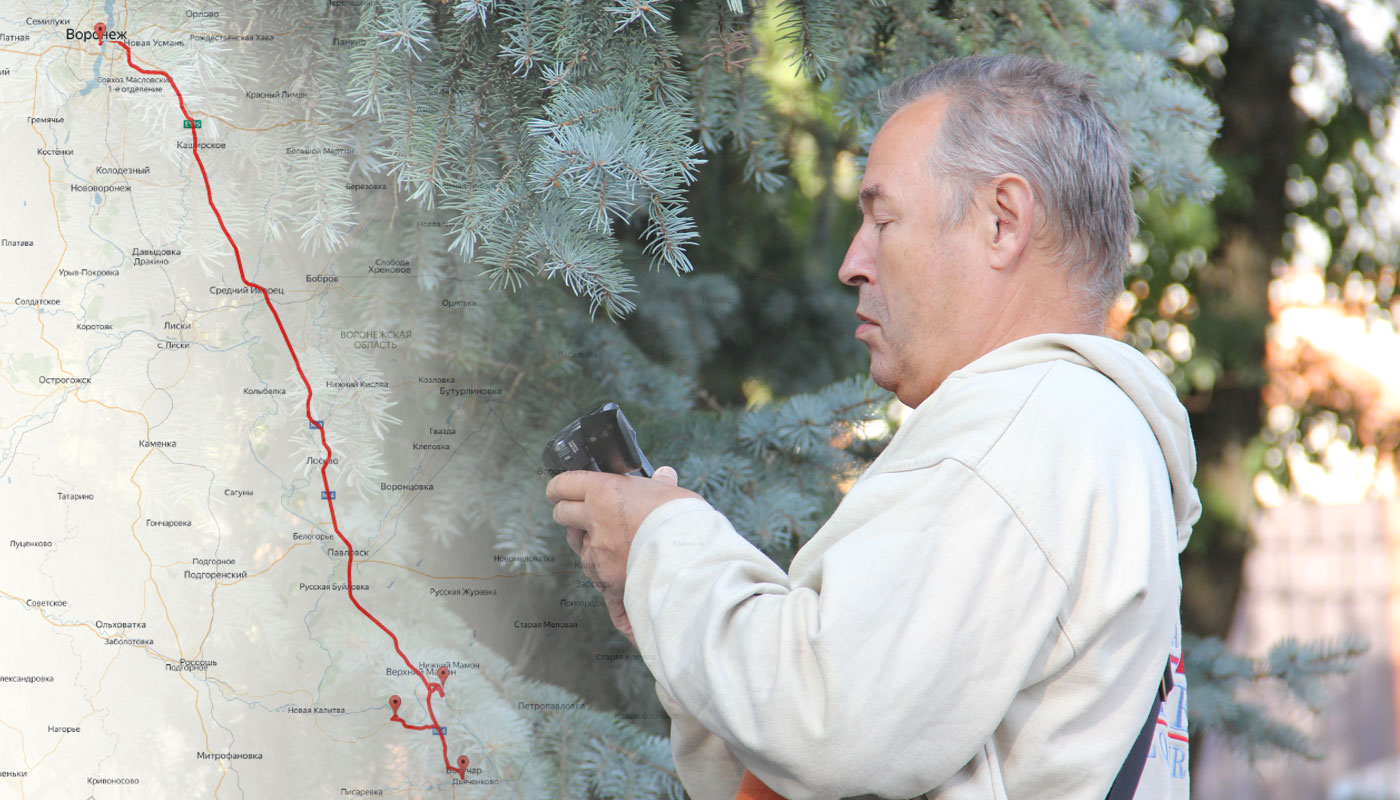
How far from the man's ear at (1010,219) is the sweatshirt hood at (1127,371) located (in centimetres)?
12

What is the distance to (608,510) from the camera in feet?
3.62

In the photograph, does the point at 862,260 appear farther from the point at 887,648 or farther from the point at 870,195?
the point at 887,648

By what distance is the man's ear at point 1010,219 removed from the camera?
1.14 m

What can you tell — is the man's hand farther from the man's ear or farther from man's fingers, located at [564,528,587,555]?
the man's ear

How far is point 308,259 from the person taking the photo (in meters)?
1.37

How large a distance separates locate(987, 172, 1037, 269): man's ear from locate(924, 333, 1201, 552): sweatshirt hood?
0.12 meters

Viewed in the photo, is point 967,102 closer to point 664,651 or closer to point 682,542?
point 682,542

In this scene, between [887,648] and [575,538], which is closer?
[887,648]

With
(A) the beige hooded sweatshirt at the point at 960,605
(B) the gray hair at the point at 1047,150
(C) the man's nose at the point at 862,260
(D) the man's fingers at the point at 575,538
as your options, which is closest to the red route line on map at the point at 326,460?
(D) the man's fingers at the point at 575,538

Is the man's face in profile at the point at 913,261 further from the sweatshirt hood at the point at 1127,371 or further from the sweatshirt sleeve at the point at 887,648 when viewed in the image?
the sweatshirt sleeve at the point at 887,648

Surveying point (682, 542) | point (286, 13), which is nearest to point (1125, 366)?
point (682, 542)

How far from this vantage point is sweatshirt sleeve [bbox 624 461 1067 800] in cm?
86

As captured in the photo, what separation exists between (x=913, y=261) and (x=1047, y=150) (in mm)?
194

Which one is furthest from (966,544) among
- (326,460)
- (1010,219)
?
(326,460)
